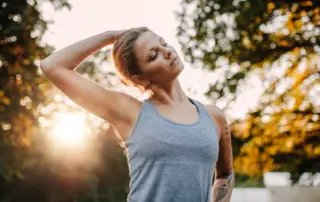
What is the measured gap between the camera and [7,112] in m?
9.50

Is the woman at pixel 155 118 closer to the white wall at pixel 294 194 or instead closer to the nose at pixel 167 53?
the nose at pixel 167 53


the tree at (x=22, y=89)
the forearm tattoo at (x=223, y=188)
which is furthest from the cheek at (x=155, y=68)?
the tree at (x=22, y=89)

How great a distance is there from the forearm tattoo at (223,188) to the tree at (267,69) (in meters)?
9.34

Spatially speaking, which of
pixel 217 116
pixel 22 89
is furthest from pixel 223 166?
pixel 22 89

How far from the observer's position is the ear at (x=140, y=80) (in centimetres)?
156

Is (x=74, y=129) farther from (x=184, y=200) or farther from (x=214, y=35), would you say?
(x=184, y=200)

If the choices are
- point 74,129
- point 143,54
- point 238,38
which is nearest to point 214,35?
point 238,38

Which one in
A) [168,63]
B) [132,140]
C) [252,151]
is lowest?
[252,151]

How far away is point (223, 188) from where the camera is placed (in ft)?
5.63

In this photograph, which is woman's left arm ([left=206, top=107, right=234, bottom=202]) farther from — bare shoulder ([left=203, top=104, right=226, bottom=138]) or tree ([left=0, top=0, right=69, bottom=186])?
tree ([left=0, top=0, right=69, bottom=186])

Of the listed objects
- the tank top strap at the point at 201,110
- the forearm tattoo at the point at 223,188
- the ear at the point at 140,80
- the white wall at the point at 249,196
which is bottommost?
the white wall at the point at 249,196

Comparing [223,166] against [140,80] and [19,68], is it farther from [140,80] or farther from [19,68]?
[19,68]

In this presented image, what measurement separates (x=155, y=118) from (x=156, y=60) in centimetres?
19

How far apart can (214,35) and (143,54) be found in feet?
33.3
